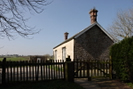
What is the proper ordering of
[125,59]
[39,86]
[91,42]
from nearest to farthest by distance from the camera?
[39,86], [125,59], [91,42]

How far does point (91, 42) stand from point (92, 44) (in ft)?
0.96

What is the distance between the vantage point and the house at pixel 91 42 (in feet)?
50.9

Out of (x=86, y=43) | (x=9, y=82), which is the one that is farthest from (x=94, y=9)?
(x=9, y=82)

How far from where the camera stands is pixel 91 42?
16.3 m

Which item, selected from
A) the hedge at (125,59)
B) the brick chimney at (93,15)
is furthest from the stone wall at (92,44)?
the hedge at (125,59)

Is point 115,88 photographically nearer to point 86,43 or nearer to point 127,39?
point 127,39

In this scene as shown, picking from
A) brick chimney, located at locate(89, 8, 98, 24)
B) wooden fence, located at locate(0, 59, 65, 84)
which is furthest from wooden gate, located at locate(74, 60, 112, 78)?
brick chimney, located at locate(89, 8, 98, 24)

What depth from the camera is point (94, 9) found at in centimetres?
1736

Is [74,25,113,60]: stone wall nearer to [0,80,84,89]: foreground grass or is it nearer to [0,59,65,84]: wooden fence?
[0,59,65,84]: wooden fence

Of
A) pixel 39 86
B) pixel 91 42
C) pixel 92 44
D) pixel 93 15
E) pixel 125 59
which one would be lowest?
pixel 39 86

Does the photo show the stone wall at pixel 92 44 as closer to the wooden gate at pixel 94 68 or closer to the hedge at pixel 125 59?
the wooden gate at pixel 94 68

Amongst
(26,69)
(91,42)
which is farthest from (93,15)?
Result: (26,69)

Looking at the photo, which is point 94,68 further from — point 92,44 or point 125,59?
point 92,44

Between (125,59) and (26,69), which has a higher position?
(125,59)
